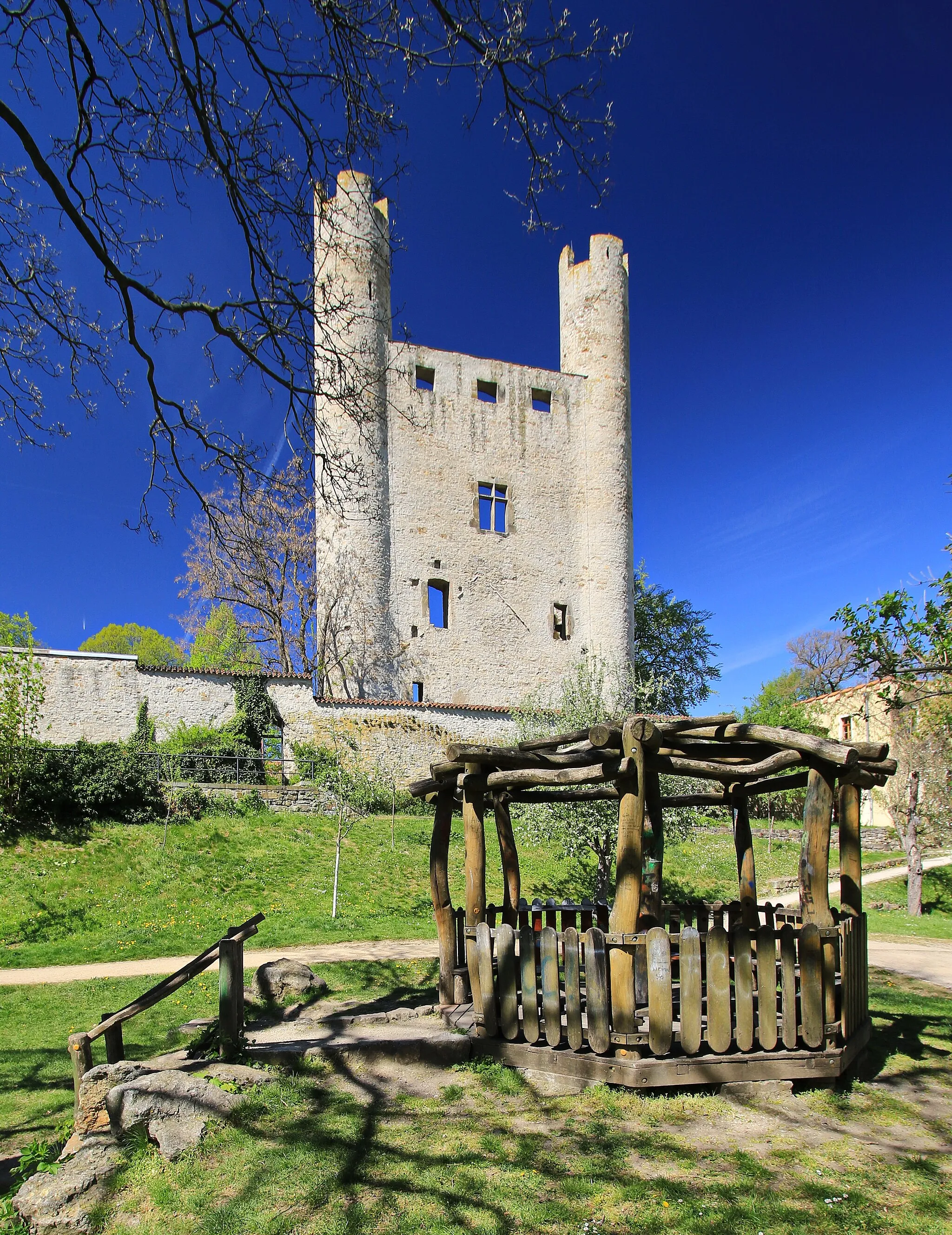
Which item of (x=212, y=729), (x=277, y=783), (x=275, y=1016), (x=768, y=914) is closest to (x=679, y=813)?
(x=768, y=914)

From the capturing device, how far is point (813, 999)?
5445mm

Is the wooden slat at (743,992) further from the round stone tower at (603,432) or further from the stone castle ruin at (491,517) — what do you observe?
the round stone tower at (603,432)

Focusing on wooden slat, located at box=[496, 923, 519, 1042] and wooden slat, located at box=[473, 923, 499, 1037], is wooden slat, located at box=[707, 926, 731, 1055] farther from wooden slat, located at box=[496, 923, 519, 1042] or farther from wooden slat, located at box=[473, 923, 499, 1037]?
wooden slat, located at box=[473, 923, 499, 1037]

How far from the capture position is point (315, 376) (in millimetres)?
6020

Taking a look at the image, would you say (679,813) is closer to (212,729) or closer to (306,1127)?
(306,1127)

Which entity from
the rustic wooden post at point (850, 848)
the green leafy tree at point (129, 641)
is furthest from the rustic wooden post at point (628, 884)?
the green leafy tree at point (129, 641)

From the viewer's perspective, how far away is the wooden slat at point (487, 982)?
6145 mm

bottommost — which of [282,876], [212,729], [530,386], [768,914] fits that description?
[282,876]

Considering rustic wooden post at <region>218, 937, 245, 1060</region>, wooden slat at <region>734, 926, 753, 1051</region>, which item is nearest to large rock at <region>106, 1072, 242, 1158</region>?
rustic wooden post at <region>218, 937, 245, 1060</region>

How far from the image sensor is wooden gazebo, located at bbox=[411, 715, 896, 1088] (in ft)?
17.7

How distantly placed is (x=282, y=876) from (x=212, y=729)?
7.67m

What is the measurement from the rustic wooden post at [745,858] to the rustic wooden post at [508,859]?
2357 millimetres

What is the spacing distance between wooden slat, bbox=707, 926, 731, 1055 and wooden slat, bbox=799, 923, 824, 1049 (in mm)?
530

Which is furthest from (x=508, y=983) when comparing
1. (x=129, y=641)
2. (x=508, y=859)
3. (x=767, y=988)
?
(x=129, y=641)
